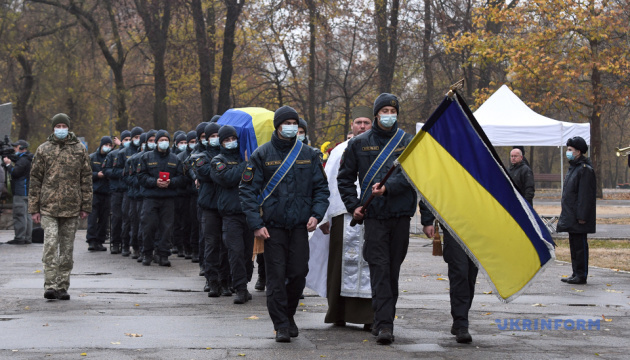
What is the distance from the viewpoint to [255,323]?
8.99m

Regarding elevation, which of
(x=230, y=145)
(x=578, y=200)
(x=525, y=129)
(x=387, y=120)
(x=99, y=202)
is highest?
(x=525, y=129)

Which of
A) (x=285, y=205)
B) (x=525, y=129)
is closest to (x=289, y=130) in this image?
(x=285, y=205)

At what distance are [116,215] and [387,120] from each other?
10.1 meters

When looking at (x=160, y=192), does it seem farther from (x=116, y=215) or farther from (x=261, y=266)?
(x=261, y=266)

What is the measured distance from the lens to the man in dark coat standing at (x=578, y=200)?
1316 centimetres

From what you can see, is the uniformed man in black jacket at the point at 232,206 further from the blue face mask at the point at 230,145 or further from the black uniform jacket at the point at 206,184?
the black uniform jacket at the point at 206,184

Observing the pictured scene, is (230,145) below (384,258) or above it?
above

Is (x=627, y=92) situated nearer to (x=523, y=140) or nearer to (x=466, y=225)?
(x=523, y=140)

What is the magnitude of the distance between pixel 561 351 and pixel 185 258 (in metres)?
9.91

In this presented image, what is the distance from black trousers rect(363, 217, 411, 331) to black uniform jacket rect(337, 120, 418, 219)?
0.31 feet

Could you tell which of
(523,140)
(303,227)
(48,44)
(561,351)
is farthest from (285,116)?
(48,44)

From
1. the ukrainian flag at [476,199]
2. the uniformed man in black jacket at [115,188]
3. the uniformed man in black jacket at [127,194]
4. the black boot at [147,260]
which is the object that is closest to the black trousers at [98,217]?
the uniformed man in black jacket at [115,188]

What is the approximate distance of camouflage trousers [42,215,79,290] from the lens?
10602 millimetres

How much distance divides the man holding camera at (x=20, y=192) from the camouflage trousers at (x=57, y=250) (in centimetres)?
946
